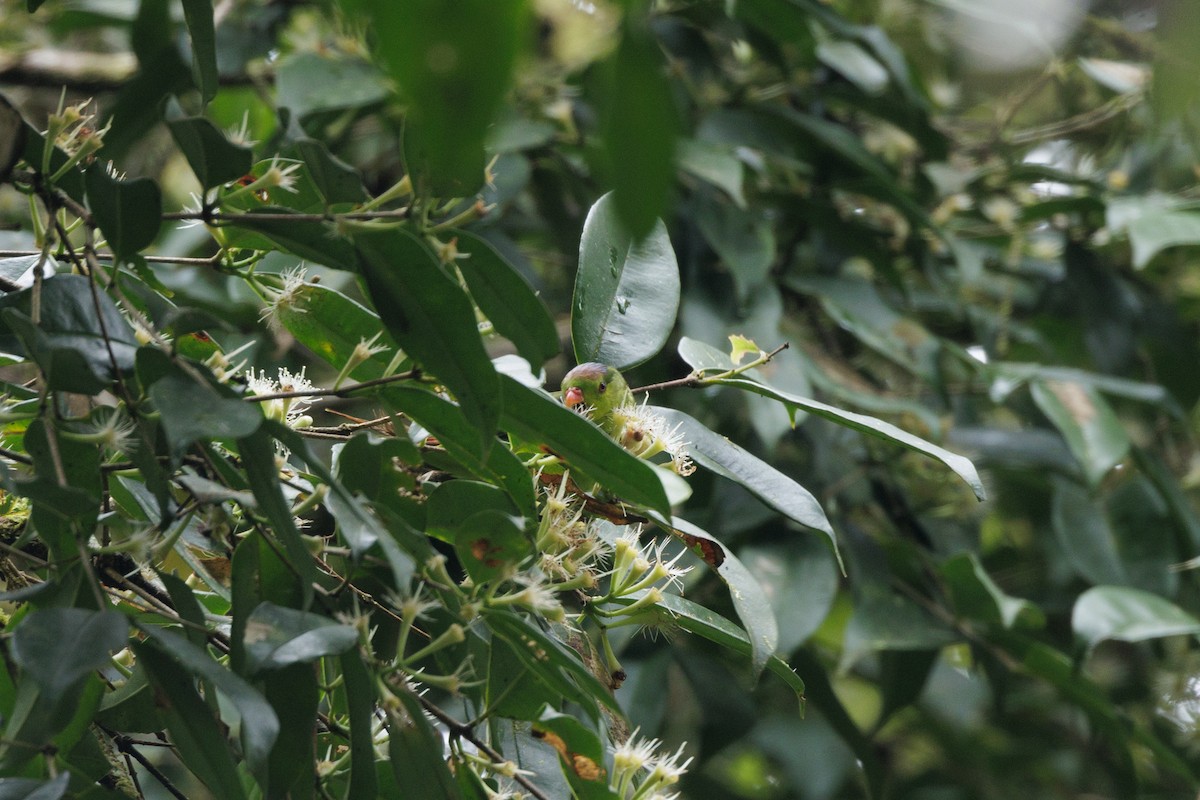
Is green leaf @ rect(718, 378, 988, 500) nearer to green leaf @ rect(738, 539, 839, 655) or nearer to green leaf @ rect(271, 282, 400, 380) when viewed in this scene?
green leaf @ rect(271, 282, 400, 380)

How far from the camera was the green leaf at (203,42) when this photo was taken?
0.64 m

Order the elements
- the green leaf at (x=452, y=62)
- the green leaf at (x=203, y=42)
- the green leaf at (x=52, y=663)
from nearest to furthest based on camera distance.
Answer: the green leaf at (x=452, y=62) < the green leaf at (x=52, y=663) < the green leaf at (x=203, y=42)

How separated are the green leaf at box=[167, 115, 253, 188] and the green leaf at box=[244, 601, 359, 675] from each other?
0.21 metres

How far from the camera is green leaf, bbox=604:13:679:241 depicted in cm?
25

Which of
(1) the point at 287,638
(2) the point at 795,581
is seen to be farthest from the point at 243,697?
(2) the point at 795,581

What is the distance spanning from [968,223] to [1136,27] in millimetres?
576

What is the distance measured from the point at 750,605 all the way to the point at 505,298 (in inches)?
9.3

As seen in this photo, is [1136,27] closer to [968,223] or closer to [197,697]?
[968,223]

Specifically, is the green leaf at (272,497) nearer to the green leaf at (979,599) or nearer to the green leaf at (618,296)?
the green leaf at (618,296)

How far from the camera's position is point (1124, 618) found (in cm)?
124

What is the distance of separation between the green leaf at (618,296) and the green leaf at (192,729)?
301 millimetres

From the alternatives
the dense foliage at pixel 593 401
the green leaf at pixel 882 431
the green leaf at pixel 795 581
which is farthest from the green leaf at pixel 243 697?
the green leaf at pixel 795 581

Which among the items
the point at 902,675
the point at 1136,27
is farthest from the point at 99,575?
the point at 1136,27

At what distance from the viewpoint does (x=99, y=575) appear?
23.0 inches
